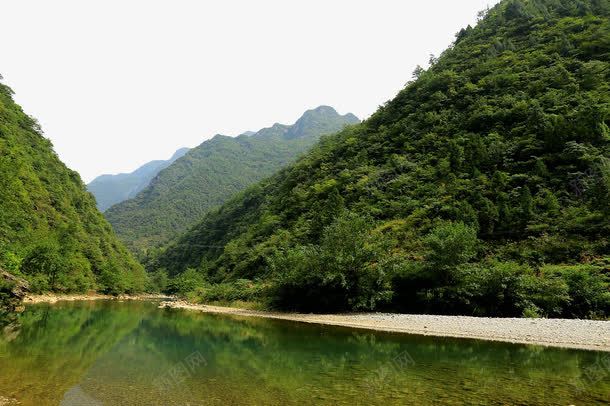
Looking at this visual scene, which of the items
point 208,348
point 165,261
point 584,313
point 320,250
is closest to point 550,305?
point 584,313

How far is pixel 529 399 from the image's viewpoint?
39.1 ft

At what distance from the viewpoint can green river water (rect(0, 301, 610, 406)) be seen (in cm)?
1196

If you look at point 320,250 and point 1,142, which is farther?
point 1,142

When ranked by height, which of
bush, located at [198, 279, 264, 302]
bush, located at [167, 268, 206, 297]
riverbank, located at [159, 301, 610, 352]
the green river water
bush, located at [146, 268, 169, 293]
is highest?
the green river water

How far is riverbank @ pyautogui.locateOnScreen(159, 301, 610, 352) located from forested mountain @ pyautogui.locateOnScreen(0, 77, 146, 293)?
36.2 meters

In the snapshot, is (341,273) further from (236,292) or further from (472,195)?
(236,292)

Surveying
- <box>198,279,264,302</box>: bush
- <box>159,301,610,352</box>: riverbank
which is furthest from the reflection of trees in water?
<box>198,279,264,302</box>: bush

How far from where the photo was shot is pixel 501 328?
2753 centimetres

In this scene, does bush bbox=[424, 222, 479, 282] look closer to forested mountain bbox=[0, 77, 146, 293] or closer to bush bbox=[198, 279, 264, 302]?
bush bbox=[198, 279, 264, 302]

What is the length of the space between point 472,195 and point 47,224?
70.2 meters

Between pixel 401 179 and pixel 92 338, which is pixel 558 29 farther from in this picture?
pixel 92 338

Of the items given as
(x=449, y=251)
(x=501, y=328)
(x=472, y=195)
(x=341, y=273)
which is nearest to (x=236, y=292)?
(x=341, y=273)

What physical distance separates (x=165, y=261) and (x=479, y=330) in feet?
454

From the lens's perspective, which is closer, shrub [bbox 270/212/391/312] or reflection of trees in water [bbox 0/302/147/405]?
reflection of trees in water [bbox 0/302/147/405]
